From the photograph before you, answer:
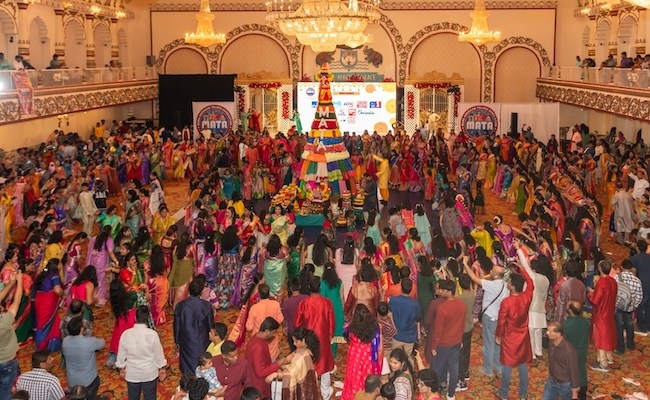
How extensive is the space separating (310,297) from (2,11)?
15966mm

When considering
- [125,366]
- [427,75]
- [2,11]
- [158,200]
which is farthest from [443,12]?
[125,366]

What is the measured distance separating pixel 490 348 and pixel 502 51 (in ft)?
72.9

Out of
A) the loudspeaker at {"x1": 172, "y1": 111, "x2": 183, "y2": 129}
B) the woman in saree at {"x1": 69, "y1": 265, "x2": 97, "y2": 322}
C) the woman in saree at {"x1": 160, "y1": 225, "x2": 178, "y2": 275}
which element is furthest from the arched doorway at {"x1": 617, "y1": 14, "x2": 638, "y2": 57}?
the woman in saree at {"x1": 69, "y1": 265, "x2": 97, "y2": 322}

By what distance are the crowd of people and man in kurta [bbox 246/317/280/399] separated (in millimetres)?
13

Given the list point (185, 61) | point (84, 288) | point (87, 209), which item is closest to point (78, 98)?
point (185, 61)

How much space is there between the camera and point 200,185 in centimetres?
1430

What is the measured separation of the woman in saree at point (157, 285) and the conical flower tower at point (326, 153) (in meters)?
6.80

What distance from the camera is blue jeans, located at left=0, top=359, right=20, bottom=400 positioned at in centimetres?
682

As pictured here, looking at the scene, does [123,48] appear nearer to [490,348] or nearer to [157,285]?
[157,285]

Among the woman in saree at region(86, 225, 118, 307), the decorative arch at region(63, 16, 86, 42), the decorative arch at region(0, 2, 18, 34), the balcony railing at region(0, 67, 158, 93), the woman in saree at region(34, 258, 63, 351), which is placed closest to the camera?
the woman in saree at region(34, 258, 63, 351)

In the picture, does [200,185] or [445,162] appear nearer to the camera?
[200,185]

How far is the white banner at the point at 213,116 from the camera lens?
25812 mm

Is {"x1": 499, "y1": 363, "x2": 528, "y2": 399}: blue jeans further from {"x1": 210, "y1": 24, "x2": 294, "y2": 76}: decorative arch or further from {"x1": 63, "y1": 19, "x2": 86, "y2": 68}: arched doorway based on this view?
{"x1": 210, "y1": 24, "x2": 294, "y2": 76}: decorative arch

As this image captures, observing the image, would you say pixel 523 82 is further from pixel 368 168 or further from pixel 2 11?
pixel 2 11
